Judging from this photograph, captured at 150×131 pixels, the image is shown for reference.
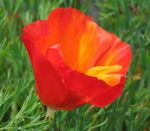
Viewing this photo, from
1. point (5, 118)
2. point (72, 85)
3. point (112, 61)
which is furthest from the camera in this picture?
point (5, 118)

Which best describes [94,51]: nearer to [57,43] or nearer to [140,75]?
[57,43]

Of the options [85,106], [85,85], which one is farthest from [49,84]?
[85,106]

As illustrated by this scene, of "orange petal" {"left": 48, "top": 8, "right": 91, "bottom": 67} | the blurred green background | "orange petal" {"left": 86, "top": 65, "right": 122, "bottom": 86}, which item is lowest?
the blurred green background

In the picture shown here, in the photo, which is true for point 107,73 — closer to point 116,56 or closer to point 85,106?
point 116,56

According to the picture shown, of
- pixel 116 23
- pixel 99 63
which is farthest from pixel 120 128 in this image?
pixel 116 23

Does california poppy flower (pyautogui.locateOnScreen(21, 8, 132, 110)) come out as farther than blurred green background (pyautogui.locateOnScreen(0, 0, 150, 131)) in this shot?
No
